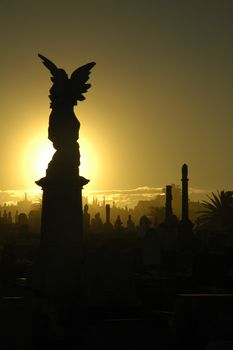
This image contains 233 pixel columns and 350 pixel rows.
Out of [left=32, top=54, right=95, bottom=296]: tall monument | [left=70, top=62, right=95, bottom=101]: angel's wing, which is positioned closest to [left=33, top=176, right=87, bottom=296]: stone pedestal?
[left=32, top=54, right=95, bottom=296]: tall monument

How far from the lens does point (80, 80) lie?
13.3 m

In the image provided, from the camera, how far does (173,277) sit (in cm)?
1712

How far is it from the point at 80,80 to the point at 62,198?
2.87 meters

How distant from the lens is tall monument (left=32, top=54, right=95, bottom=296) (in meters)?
11.7

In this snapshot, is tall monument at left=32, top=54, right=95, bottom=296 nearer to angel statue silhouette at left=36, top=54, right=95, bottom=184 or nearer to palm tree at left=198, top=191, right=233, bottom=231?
angel statue silhouette at left=36, top=54, right=95, bottom=184

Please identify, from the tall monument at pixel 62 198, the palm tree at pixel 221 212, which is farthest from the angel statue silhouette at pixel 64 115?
the palm tree at pixel 221 212

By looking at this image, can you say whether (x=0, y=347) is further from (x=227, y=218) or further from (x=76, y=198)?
(x=227, y=218)

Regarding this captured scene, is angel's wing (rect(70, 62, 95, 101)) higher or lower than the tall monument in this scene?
higher

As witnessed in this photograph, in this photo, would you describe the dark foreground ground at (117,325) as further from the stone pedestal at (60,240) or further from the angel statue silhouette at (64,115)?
the angel statue silhouette at (64,115)

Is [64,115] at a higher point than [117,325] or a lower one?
higher

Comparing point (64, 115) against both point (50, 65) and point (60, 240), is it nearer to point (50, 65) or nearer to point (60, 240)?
point (50, 65)

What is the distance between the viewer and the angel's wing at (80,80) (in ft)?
43.1

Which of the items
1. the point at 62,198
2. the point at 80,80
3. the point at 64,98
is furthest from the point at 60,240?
the point at 80,80

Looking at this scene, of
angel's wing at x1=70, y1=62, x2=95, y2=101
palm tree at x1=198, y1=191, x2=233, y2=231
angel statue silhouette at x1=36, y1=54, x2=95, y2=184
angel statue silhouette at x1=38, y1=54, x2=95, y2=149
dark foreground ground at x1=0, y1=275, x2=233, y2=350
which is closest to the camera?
dark foreground ground at x1=0, y1=275, x2=233, y2=350
